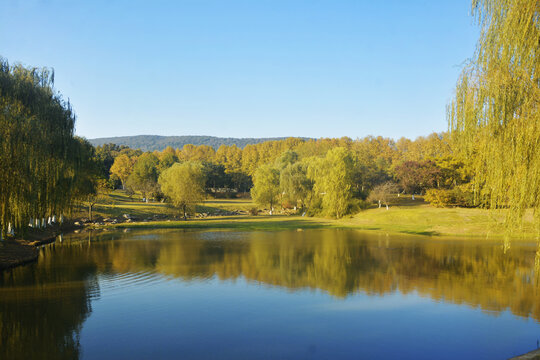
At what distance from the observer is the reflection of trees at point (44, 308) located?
10.6 m

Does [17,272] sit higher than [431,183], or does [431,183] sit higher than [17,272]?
[431,183]

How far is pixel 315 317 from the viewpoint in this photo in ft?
44.8

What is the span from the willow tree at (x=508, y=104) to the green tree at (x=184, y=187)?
43154 millimetres

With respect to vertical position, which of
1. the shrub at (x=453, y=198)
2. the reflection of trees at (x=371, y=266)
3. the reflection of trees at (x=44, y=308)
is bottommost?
the reflection of trees at (x=371, y=266)

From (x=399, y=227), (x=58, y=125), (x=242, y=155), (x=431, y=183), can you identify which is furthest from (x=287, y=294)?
(x=242, y=155)

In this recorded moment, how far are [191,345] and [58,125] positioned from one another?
18.0m

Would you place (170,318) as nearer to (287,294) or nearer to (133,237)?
(287,294)

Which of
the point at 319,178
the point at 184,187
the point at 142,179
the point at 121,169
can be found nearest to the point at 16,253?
the point at 184,187

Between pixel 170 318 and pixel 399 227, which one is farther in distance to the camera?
pixel 399 227

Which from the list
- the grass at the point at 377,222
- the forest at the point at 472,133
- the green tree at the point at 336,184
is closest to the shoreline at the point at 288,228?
Answer: the grass at the point at 377,222

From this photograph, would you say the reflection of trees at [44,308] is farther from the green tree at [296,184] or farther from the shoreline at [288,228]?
the green tree at [296,184]

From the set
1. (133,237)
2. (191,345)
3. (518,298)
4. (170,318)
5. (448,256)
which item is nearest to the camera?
(191,345)

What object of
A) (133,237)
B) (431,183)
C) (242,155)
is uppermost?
(242,155)

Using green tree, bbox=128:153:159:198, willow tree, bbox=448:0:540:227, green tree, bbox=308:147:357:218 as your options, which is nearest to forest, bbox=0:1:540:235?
willow tree, bbox=448:0:540:227
